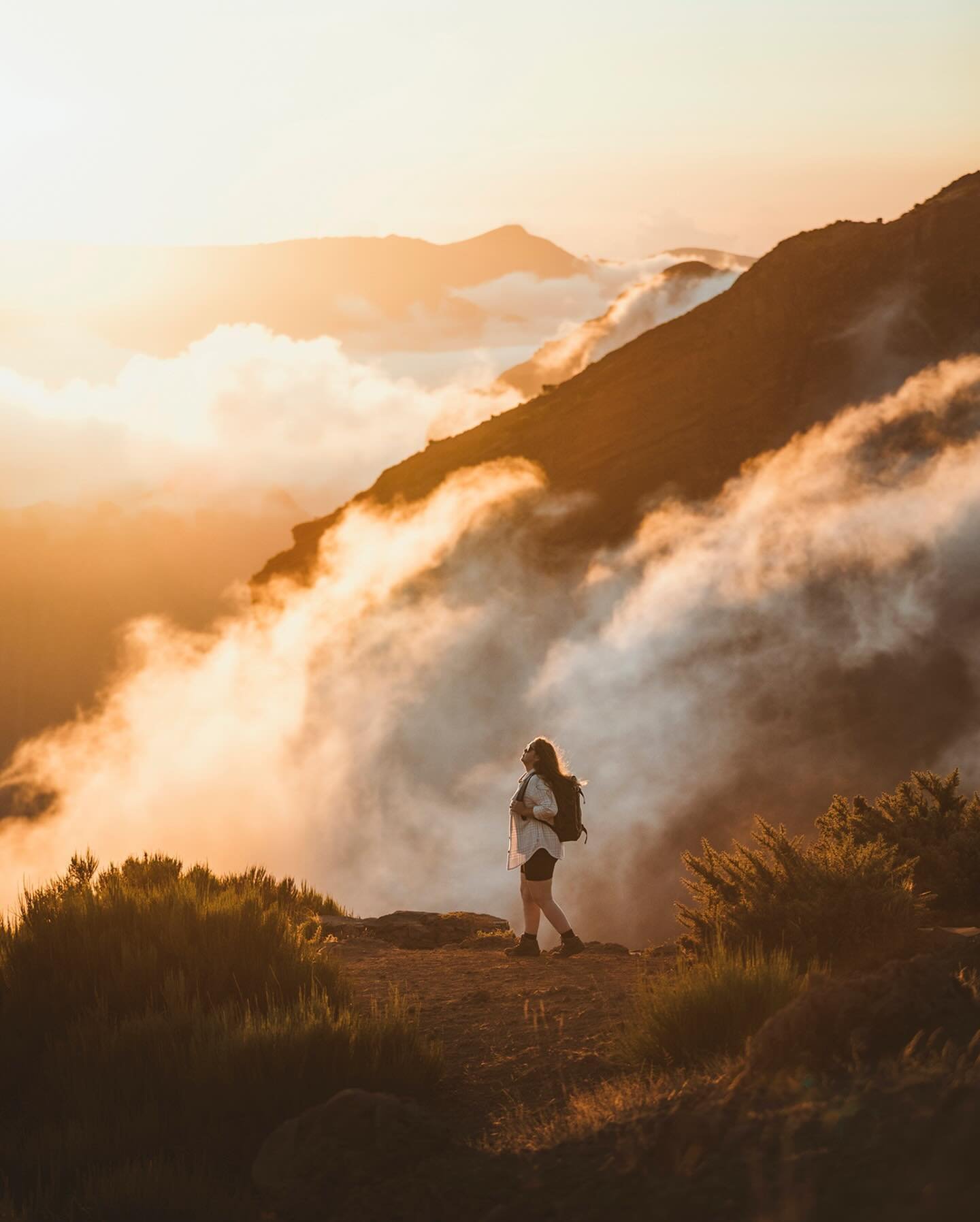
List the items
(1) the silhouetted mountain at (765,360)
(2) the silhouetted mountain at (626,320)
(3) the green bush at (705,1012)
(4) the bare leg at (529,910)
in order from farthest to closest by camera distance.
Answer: (2) the silhouetted mountain at (626,320)
(1) the silhouetted mountain at (765,360)
(4) the bare leg at (529,910)
(3) the green bush at (705,1012)

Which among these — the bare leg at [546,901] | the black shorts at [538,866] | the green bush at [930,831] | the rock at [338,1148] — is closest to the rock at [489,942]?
the bare leg at [546,901]

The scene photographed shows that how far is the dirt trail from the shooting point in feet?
19.8

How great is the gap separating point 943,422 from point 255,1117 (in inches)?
1559

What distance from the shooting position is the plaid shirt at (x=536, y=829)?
33.7 feet

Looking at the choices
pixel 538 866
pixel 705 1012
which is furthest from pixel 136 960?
pixel 538 866

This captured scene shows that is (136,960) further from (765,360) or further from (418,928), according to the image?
(765,360)

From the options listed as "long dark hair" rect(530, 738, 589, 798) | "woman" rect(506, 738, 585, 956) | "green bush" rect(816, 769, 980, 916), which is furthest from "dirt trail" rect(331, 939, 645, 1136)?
"green bush" rect(816, 769, 980, 916)

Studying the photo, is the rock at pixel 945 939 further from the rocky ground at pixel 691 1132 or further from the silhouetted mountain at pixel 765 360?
the silhouetted mountain at pixel 765 360

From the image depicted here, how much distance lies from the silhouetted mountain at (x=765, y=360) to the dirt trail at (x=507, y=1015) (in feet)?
127

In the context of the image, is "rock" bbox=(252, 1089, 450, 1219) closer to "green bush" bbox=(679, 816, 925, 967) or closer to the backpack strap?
"green bush" bbox=(679, 816, 925, 967)

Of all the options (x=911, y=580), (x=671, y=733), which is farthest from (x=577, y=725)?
(x=911, y=580)

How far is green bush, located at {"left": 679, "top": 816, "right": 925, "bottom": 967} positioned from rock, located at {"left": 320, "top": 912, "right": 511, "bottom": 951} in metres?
4.44

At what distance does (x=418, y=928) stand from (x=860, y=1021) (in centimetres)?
889

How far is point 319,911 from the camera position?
588 inches
